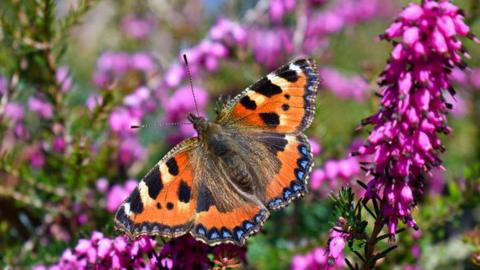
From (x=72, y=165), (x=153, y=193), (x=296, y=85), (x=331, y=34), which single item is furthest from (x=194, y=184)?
(x=331, y=34)

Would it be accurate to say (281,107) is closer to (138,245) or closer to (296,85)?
(296,85)

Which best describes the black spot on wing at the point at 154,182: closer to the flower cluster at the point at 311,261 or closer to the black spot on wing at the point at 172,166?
the black spot on wing at the point at 172,166

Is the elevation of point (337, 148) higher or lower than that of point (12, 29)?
lower

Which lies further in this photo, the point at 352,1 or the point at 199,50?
the point at 352,1

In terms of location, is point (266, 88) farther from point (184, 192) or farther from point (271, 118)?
point (184, 192)

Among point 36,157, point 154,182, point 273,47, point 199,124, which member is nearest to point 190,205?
point 154,182

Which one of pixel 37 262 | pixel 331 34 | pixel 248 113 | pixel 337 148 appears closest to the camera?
pixel 248 113
